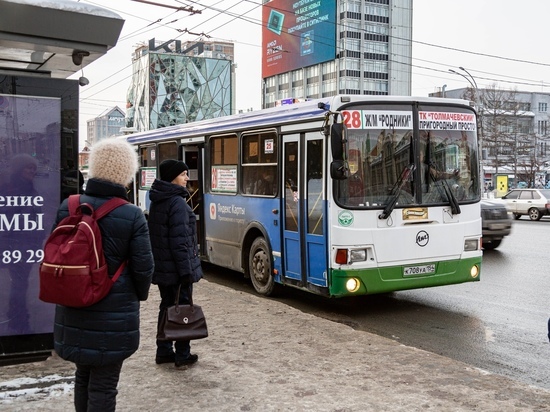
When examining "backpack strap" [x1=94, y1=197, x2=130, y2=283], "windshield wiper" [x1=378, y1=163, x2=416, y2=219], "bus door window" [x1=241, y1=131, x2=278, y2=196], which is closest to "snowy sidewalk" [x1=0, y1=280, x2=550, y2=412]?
"backpack strap" [x1=94, y1=197, x2=130, y2=283]

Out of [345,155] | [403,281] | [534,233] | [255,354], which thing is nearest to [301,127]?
[345,155]

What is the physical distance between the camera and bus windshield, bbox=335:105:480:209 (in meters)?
8.19

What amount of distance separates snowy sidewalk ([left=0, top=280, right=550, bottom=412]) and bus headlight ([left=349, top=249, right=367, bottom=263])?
4.49 feet

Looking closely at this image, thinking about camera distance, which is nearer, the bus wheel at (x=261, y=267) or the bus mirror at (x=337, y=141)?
the bus mirror at (x=337, y=141)

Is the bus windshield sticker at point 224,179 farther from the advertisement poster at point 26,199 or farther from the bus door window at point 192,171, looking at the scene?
the advertisement poster at point 26,199

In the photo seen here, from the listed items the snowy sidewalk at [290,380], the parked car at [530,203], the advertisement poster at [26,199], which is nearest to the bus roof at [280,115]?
the snowy sidewalk at [290,380]

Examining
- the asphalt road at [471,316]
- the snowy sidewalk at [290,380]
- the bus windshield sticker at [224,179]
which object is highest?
the bus windshield sticker at [224,179]

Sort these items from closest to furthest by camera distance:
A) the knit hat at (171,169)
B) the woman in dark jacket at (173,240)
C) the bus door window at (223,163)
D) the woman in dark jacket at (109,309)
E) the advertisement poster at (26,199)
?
the woman in dark jacket at (109,309) < the advertisement poster at (26,199) < the woman in dark jacket at (173,240) < the knit hat at (171,169) < the bus door window at (223,163)

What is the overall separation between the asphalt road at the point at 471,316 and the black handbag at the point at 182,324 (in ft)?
9.46

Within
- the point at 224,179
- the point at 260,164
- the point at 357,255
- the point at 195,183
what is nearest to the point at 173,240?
the point at 357,255

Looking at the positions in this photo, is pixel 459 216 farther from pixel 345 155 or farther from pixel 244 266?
pixel 244 266

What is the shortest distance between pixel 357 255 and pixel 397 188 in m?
1.03

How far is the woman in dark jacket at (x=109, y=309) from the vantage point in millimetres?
3500

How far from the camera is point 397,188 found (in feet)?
27.3
